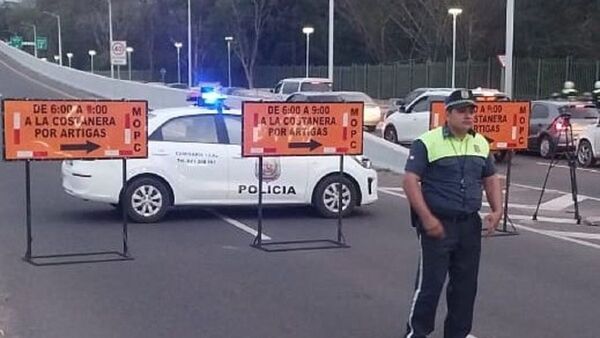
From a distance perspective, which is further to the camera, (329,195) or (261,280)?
(329,195)

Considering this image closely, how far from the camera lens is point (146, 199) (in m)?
12.6

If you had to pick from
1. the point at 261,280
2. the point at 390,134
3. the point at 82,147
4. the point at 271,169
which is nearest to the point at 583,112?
the point at 390,134

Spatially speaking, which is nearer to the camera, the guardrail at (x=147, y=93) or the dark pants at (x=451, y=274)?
the dark pants at (x=451, y=274)

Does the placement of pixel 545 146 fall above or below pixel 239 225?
above

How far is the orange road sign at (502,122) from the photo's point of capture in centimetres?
1268

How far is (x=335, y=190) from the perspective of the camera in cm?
1342

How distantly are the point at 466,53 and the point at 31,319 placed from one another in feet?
192

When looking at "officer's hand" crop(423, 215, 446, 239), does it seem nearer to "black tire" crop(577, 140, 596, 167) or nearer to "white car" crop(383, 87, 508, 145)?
"black tire" crop(577, 140, 596, 167)

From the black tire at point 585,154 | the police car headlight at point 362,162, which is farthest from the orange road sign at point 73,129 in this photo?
the black tire at point 585,154

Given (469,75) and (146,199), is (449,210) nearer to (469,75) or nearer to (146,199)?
(146,199)

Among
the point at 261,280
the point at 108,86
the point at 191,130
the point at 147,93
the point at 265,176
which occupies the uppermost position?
the point at 108,86

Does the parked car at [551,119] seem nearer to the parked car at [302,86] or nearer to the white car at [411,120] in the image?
the white car at [411,120]

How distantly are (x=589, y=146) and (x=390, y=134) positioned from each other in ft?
21.3

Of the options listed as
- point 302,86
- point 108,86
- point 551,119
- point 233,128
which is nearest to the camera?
point 233,128
